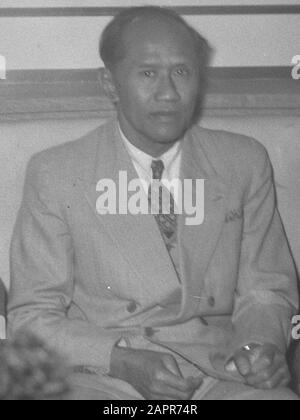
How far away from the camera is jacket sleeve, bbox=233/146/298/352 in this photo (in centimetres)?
136

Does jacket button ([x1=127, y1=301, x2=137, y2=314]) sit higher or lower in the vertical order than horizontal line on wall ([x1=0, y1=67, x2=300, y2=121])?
lower

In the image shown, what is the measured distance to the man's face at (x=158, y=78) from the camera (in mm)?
1307

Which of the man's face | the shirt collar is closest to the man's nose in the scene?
the man's face

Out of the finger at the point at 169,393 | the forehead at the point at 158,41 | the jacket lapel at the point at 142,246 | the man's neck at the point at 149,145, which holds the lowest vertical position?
the finger at the point at 169,393

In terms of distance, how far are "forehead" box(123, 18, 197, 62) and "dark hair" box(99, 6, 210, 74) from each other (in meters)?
0.01

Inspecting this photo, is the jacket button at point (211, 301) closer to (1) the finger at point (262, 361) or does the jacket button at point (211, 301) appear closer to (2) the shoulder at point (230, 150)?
(1) the finger at point (262, 361)

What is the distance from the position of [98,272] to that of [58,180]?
157 millimetres

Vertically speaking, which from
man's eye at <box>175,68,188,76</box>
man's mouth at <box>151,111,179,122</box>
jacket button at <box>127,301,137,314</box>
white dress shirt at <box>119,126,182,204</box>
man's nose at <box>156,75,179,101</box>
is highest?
man's eye at <box>175,68,188,76</box>

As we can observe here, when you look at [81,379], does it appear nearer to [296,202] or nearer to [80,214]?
[80,214]

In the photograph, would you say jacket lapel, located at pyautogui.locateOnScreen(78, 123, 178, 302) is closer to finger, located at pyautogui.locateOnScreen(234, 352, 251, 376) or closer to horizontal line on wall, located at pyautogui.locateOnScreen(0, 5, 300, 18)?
finger, located at pyautogui.locateOnScreen(234, 352, 251, 376)

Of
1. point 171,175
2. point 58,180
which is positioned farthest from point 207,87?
point 58,180

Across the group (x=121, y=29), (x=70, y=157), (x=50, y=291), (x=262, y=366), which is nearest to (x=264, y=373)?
(x=262, y=366)

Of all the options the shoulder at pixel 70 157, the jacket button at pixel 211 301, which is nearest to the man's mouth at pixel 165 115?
the shoulder at pixel 70 157

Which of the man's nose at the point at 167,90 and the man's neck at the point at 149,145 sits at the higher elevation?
the man's nose at the point at 167,90
